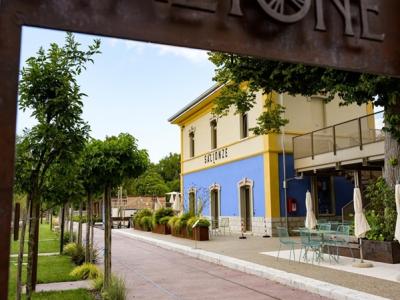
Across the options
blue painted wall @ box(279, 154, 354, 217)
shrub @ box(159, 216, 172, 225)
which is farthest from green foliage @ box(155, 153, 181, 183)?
blue painted wall @ box(279, 154, 354, 217)

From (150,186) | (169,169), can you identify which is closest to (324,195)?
(150,186)

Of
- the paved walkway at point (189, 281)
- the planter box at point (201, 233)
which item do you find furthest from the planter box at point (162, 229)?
the paved walkway at point (189, 281)

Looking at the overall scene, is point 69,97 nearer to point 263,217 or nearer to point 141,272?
point 141,272

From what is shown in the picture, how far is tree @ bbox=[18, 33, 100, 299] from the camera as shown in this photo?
6.16 meters

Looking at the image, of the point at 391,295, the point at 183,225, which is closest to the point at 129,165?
the point at 391,295

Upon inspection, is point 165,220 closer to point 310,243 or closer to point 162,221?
point 162,221

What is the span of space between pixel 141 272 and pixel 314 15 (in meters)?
9.86

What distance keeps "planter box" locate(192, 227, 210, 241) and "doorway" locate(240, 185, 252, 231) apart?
12.1 ft

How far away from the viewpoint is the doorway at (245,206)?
74.2 ft

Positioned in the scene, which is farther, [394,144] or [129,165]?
[394,144]

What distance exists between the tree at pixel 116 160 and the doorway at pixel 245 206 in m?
14.4

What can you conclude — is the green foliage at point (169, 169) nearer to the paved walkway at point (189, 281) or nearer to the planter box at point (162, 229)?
the planter box at point (162, 229)

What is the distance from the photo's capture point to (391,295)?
7.71 metres

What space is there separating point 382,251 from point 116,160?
23.7ft
